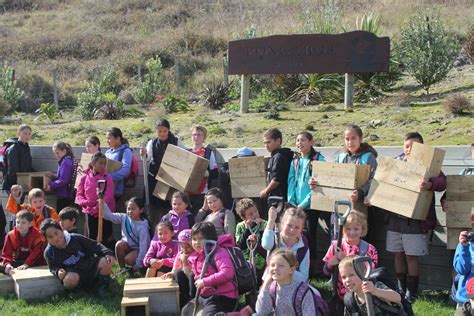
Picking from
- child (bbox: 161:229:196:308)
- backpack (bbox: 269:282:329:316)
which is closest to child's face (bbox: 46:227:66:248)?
child (bbox: 161:229:196:308)

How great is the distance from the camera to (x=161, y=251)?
755 centimetres

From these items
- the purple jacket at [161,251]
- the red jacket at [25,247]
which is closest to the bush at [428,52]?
the purple jacket at [161,251]

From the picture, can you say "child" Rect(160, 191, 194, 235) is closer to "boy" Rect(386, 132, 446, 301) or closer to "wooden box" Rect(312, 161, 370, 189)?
"wooden box" Rect(312, 161, 370, 189)

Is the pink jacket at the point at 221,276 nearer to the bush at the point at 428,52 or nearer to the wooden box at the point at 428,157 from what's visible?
the wooden box at the point at 428,157

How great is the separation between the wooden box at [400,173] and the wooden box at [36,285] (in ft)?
12.2

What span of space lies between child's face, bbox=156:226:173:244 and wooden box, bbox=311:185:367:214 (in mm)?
1614

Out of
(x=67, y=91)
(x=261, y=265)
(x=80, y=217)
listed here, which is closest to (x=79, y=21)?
(x=67, y=91)

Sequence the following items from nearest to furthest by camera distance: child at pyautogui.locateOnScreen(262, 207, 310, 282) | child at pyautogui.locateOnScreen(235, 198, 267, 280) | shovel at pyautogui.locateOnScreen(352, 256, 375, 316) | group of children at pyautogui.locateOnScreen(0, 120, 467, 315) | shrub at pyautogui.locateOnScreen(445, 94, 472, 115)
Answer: shovel at pyautogui.locateOnScreen(352, 256, 375, 316)
group of children at pyautogui.locateOnScreen(0, 120, 467, 315)
child at pyautogui.locateOnScreen(262, 207, 310, 282)
child at pyautogui.locateOnScreen(235, 198, 267, 280)
shrub at pyautogui.locateOnScreen(445, 94, 472, 115)

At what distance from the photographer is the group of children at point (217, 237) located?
18.1 ft

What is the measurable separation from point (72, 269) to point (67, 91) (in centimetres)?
2025

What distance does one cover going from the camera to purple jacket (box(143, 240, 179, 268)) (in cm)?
754

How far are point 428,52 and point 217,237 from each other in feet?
29.7

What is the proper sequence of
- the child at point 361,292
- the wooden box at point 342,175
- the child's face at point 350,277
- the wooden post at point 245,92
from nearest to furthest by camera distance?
the child at point 361,292 < the child's face at point 350,277 < the wooden box at point 342,175 < the wooden post at point 245,92

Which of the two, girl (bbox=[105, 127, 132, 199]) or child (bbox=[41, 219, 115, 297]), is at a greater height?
girl (bbox=[105, 127, 132, 199])
